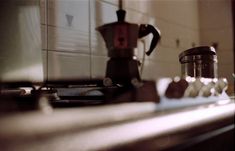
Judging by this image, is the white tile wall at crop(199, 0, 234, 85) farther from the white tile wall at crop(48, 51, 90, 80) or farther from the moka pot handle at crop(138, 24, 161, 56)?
the white tile wall at crop(48, 51, 90, 80)

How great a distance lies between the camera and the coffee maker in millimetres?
670

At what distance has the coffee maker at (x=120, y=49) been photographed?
0.67 metres

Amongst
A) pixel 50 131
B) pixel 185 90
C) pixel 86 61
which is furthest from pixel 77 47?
pixel 50 131

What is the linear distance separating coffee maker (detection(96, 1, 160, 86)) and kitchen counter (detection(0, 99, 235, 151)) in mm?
208

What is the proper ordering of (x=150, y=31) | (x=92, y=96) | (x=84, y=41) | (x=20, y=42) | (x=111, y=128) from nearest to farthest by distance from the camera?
(x=111, y=128), (x=92, y=96), (x=20, y=42), (x=84, y=41), (x=150, y=31)

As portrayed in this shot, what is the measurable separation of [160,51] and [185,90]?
1.47 feet

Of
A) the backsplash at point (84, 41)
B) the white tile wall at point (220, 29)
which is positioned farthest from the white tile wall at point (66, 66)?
the white tile wall at point (220, 29)

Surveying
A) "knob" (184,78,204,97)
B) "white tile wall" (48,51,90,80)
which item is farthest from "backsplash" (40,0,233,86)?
"knob" (184,78,204,97)

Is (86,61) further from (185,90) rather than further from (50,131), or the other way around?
(50,131)

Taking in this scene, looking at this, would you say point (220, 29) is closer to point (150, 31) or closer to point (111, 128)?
point (150, 31)

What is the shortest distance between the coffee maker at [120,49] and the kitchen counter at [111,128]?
208 millimetres

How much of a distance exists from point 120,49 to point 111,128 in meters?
0.43

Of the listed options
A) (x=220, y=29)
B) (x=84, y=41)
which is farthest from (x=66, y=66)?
(x=220, y=29)

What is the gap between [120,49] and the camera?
28.1 inches
